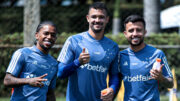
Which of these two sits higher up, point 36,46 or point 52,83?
point 36,46

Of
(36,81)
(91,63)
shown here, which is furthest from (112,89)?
(36,81)

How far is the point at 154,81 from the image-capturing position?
14.1 ft

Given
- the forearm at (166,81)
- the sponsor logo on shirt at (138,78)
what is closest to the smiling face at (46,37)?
the sponsor logo on shirt at (138,78)

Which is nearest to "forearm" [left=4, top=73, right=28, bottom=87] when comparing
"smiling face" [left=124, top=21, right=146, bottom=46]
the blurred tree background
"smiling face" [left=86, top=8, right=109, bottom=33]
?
"smiling face" [left=86, top=8, right=109, bottom=33]

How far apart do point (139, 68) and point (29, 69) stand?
5.18 feet

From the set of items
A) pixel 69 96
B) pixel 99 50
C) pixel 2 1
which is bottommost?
pixel 69 96

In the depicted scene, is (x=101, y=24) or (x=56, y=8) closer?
(x=101, y=24)

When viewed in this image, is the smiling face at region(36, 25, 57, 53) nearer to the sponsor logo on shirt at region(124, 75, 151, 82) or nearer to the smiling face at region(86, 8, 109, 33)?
the smiling face at region(86, 8, 109, 33)

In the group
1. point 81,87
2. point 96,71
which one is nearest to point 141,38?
point 96,71

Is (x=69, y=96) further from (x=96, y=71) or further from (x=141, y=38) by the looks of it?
(x=141, y=38)

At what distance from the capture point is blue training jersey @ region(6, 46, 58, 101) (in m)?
4.12

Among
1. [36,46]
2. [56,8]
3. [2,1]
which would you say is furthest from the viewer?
[2,1]

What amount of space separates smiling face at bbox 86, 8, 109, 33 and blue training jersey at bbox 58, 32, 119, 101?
0.17 meters

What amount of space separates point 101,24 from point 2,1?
1537cm
